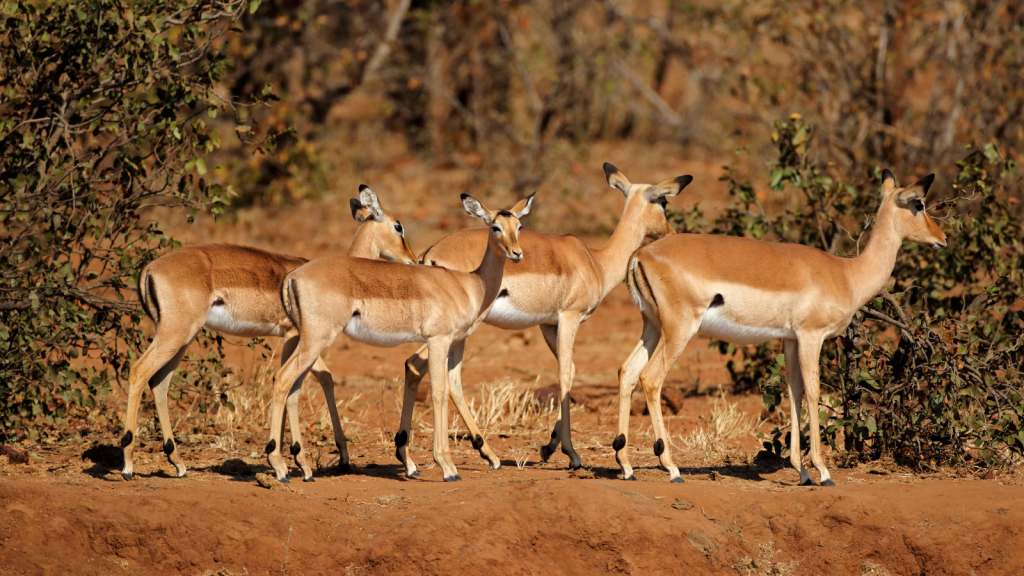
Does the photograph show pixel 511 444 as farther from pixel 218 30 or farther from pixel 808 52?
pixel 808 52

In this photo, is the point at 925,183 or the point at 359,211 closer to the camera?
the point at 925,183

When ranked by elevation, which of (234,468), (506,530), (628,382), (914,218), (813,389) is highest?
(914,218)

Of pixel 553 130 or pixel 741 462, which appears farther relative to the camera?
pixel 553 130

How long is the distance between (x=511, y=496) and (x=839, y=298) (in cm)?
280

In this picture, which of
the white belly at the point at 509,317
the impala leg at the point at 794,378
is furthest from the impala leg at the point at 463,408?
the impala leg at the point at 794,378

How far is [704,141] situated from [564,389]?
15083mm

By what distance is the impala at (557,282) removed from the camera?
317 inches

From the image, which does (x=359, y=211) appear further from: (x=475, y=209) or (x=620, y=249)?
(x=620, y=249)

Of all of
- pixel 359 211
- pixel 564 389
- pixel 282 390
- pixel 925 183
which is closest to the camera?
pixel 282 390

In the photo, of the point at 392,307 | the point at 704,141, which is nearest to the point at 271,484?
the point at 392,307

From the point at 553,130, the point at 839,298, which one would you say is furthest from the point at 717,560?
the point at 553,130

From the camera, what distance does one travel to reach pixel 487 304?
25.5 ft

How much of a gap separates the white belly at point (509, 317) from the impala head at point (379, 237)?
0.95m

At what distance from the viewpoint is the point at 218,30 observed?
884 centimetres
